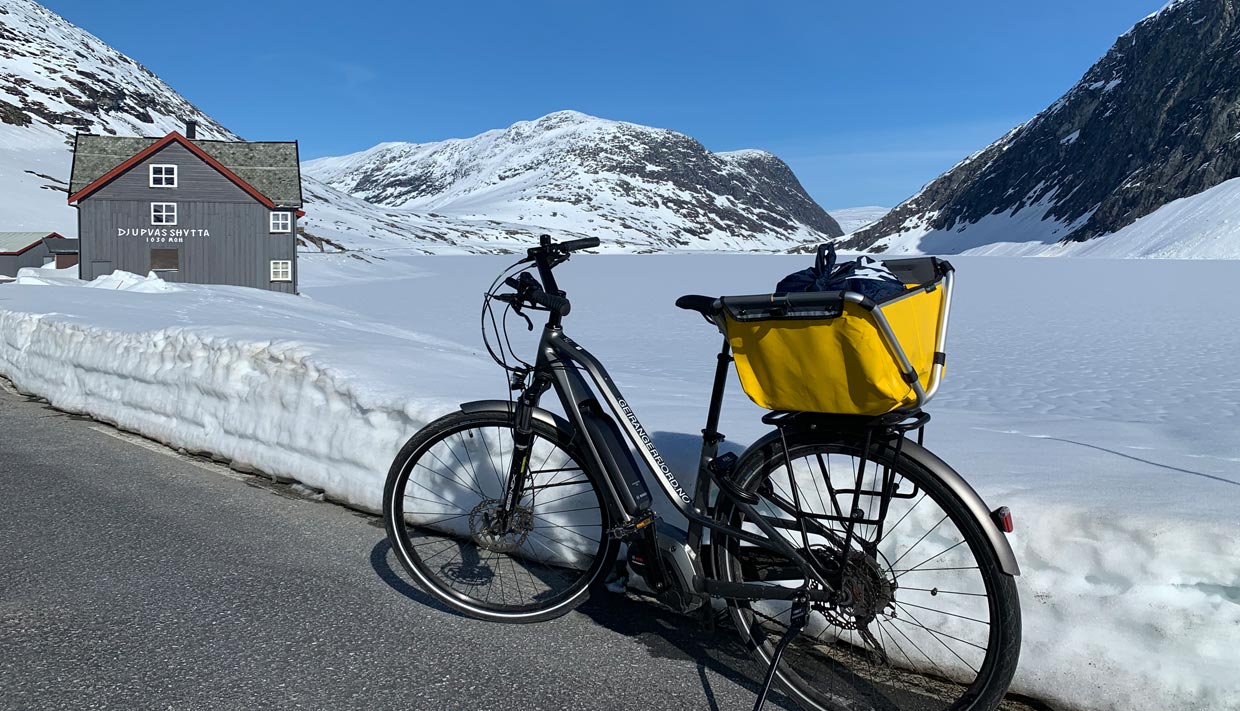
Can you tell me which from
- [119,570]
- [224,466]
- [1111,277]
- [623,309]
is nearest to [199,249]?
[623,309]

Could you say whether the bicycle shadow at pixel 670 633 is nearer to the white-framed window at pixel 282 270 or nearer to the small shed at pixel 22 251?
the white-framed window at pixel 282 270

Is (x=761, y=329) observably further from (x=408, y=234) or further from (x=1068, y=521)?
(x=408, y=234)

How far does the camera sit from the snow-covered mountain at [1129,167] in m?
93.0

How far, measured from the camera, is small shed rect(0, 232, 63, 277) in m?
49.7

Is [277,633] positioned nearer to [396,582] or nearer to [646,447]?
[396,582]

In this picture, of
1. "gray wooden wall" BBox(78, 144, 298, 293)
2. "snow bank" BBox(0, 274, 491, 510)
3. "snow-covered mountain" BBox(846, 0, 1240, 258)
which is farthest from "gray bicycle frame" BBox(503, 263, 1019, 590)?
"snow-covered mountain" BBox(846, 0, 1240, 258)

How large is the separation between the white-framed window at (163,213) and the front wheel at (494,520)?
33.0 m

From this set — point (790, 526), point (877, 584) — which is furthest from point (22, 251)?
point (877, 584)

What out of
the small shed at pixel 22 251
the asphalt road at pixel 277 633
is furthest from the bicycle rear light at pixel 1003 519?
the small shed at pixel 22 251

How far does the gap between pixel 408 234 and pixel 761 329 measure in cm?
14224

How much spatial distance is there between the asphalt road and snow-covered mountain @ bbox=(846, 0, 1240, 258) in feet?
285

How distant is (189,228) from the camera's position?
33.3 meters

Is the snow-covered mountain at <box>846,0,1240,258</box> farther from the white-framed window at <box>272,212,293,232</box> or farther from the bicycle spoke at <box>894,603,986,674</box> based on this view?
the bicycle spoke at <box>894,603,986,674</box>

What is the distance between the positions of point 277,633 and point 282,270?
1309 inches
